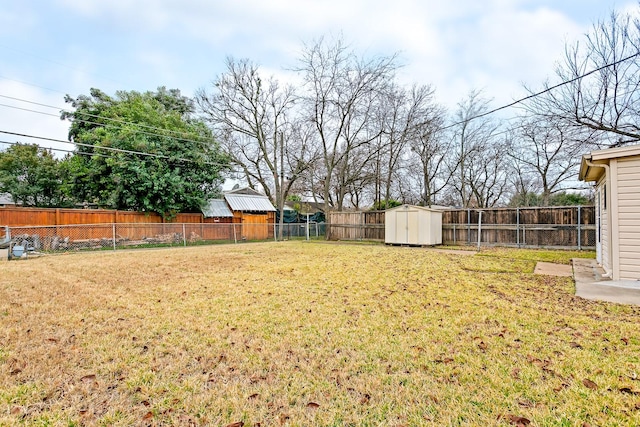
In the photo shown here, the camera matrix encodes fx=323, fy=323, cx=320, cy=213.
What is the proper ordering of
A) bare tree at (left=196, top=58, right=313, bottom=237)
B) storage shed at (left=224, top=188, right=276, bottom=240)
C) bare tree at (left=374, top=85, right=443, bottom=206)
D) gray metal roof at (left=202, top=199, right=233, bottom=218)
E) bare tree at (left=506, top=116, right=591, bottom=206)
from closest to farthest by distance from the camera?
gray metal roof at (left=202, top=199, right=233, bottom=218)
bare tree at (left=374, top=85, right=443, bottom=206)
storage shed at (left=224, top=188, right=276, bottom=240)
bare tree at (left=506, top=116, right=591, bottom=206)
bare tree at (left=196, top=58, right=313, bottom=237)

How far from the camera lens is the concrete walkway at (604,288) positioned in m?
4.64

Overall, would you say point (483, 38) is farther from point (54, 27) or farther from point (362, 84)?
point (54, 27)

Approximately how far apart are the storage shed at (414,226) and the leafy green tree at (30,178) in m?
16.6

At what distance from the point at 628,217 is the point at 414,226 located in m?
8.40

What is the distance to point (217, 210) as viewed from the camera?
1817 cm

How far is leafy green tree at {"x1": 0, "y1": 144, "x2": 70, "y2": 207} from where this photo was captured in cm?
1638

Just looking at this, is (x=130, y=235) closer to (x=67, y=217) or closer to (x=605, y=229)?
(x=67, y=217)

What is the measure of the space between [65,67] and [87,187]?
18.0 feet

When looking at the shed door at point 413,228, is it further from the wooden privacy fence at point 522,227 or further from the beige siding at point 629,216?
the beige siding at point 629,216

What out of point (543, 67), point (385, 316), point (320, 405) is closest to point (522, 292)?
point (385, 316)

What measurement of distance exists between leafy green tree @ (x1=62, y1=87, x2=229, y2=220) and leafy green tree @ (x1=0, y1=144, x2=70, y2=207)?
1722mm

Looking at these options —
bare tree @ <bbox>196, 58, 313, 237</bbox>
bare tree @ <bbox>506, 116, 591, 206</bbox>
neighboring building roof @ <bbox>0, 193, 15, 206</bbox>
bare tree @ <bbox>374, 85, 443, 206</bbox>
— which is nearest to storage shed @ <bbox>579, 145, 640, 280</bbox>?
bare tree @ <bbox>374, 85, 443, 206</bbox>

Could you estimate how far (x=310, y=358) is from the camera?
2867mm

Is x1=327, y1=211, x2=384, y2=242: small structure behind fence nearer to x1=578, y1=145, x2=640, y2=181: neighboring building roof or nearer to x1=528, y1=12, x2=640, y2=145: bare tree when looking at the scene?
x1=528, y1=12, x2=640, y2=145: bare tree
